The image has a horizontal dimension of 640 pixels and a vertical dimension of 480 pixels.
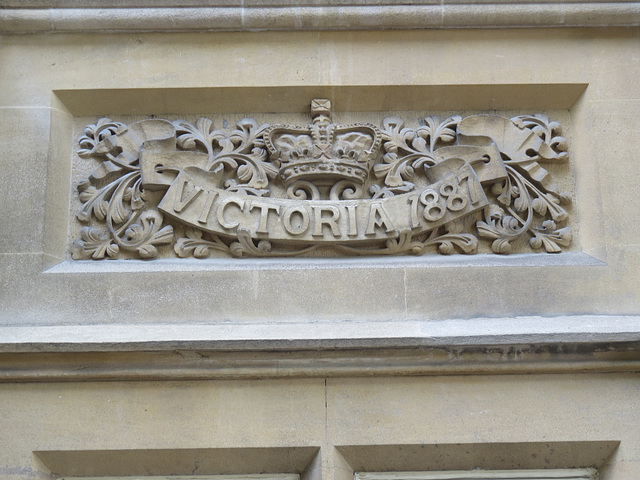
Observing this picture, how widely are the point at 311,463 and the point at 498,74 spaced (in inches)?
78.5

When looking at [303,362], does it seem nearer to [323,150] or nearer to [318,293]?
[318,293]

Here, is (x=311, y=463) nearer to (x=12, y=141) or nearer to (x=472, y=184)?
(x=472, y=184)

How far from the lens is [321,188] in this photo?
Result: 12.7 feet

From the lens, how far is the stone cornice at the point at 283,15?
3.96m

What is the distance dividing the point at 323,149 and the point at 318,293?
688mm

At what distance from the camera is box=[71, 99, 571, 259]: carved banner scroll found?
3727 millimetres

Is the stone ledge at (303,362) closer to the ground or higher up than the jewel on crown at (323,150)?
closer to the ground

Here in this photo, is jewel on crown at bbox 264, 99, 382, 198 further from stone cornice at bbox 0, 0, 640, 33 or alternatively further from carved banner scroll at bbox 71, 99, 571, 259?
stone cornice at bbox 0, 0, 640, 33

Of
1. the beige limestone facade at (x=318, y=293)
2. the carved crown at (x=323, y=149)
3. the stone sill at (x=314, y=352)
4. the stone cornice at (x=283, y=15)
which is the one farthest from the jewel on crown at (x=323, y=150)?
the stone sill at (x=314, y=352)

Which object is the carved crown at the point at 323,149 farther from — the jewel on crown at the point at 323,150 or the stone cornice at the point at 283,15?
the stone cornice at the point at 283,15

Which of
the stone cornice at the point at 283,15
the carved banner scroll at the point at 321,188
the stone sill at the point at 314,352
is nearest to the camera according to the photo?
the stone sill at the point at 314,352

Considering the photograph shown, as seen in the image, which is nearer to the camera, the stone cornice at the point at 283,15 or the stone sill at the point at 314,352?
the stone sill at the point at 314,352

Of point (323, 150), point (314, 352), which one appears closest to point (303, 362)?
point (314, 352)

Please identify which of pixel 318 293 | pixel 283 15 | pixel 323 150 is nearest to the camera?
pixel 318 293
